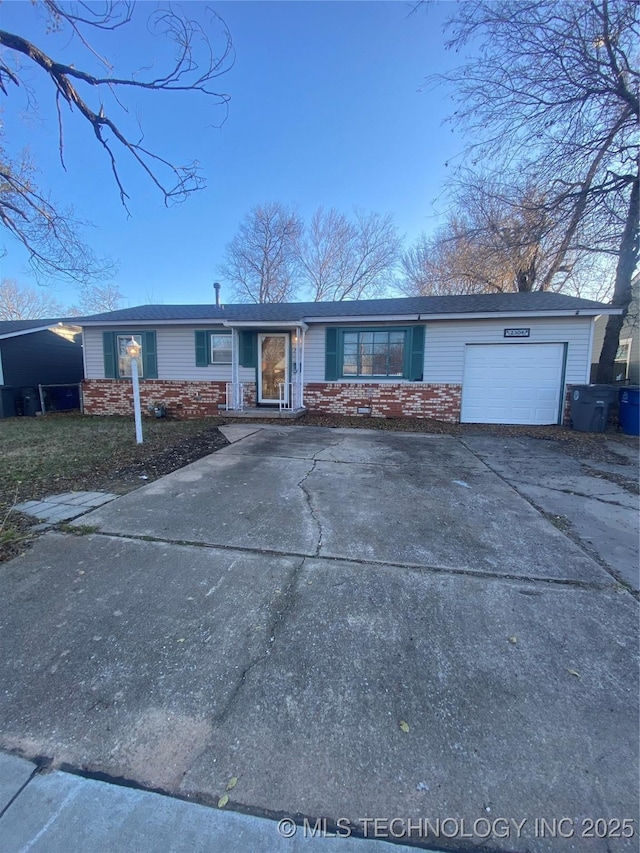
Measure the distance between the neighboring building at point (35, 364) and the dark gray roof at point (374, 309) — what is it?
3.53 meters

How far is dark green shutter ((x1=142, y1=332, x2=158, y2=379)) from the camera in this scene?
37.6ft

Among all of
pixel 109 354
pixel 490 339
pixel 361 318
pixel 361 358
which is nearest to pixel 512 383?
pixel 490 339

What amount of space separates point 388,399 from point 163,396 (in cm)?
703

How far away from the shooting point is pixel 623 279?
1126 centimetres

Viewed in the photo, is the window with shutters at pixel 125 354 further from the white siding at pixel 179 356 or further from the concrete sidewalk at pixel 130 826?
the concrete sidewalk at pixel 130 826

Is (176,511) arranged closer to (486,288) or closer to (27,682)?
(27,682)

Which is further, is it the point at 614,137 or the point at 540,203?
the point at 540,203

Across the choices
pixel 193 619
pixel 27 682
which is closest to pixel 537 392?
pixel 193 619

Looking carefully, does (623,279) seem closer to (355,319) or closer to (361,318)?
(361,318)

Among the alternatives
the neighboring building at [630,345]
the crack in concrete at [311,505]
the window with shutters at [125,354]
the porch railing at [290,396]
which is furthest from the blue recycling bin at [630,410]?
the window with shutters at [125,354]

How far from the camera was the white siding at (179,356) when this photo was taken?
11234 mm

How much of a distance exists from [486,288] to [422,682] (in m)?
19.3

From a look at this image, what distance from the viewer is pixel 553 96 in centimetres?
918

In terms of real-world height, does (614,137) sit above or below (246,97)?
above
